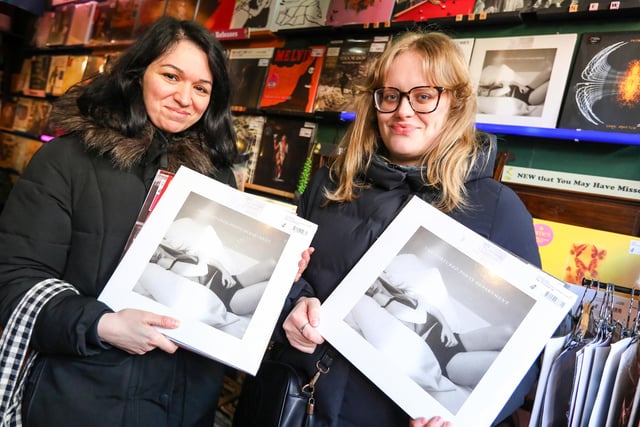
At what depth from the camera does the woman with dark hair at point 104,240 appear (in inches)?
38.2

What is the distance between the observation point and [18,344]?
3.22ft

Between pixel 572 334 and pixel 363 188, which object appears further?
pixel 363 188

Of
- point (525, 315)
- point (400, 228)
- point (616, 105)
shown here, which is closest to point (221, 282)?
point (400, 228)

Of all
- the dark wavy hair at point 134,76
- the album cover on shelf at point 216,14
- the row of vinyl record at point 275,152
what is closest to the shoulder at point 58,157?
the dark wavy hair at point 134,76

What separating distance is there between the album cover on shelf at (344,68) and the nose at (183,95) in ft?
4.17

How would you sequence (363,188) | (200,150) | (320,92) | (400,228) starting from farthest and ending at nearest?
(320,92), (200,150), (363,188), (400,228)

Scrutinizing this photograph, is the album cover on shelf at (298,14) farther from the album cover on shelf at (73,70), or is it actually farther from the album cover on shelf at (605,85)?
the album cover on shelf at (73,70)

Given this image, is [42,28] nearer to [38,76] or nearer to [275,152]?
[38,76]

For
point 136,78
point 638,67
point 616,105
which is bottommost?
point 136,78

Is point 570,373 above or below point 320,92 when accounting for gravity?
below

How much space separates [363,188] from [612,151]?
1256 mm

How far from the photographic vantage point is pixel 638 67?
1.59 meters

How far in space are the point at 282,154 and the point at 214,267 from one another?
1.74 meters

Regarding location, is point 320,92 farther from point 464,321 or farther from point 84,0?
point 84,0
